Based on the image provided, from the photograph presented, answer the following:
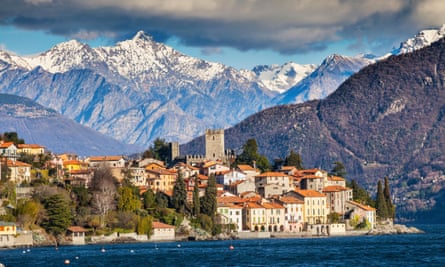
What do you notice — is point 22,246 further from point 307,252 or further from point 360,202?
point 360,202

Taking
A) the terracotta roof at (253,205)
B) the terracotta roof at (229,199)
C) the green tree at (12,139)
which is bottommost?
the terracotta roof at (253,205)

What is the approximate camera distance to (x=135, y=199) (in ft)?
479

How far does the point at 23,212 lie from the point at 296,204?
43.2 meters

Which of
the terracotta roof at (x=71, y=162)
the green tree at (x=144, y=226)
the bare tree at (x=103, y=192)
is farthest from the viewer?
the terracotta roof at (x=71, y=162)

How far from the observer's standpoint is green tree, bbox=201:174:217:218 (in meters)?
148

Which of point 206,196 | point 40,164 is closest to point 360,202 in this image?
point 206,196

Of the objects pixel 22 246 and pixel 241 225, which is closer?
pixel 22 246

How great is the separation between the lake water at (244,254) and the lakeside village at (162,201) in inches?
189

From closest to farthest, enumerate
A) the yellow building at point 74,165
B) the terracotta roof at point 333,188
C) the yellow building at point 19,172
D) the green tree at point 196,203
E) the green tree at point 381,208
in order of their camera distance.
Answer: the green tree at point 196,203
the yellow building at point 19,172
the terracotta roof at point 333,188
the yellow building at point 74,165
the green tree at point 381,208

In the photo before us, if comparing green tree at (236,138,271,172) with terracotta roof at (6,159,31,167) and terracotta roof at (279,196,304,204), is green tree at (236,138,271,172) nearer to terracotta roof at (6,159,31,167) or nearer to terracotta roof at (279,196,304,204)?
terracotta roof at (279,196,304,204)

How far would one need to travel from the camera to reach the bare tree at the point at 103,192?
463ft

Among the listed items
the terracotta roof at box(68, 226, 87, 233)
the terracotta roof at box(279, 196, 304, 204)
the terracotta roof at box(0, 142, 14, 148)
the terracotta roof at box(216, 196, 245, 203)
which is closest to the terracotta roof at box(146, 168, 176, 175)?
the terracotta roof at box(216, 196, 245, 203)

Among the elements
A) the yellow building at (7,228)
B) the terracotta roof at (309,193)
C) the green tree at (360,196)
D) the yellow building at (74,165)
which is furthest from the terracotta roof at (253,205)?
the yellow building at (7,228)

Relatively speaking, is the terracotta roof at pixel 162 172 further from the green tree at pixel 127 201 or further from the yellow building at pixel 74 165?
the green tree at pixel 127 201
